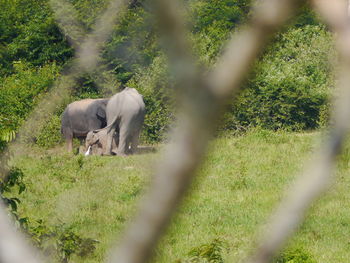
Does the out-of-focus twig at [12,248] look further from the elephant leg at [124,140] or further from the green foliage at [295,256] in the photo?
the elephant leg at [124,140]

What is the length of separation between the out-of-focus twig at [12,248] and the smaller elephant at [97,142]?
10.9 meters

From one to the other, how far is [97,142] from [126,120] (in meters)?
0.64

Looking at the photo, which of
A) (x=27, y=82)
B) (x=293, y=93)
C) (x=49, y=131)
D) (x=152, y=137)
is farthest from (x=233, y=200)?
(x=293, y=93)

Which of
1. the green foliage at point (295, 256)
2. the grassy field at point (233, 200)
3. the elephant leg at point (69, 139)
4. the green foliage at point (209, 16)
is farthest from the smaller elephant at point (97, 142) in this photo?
the green foliage at point (209, 16)

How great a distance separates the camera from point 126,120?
11.2 metres

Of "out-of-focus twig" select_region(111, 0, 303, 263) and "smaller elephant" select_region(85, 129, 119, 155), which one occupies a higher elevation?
"out-of-focus twig" select_region(111, 0, 303, 263)

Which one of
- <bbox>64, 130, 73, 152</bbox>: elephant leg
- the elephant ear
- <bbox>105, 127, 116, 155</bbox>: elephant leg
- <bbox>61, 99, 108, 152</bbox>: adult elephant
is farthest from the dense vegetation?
the elephant ear

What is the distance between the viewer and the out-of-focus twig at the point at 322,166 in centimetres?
38

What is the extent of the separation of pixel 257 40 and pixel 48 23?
0.81 metres

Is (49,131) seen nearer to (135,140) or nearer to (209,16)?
(135,140)

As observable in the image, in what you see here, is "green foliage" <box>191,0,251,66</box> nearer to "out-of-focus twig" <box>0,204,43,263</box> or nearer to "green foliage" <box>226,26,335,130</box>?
"out-of-focus twig" <box>0,204,43,263</box>

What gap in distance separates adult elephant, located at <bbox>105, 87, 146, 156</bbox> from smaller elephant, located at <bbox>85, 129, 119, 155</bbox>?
10 centimetres

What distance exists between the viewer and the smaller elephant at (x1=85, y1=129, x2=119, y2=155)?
11.3 m

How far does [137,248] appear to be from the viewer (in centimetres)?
35
